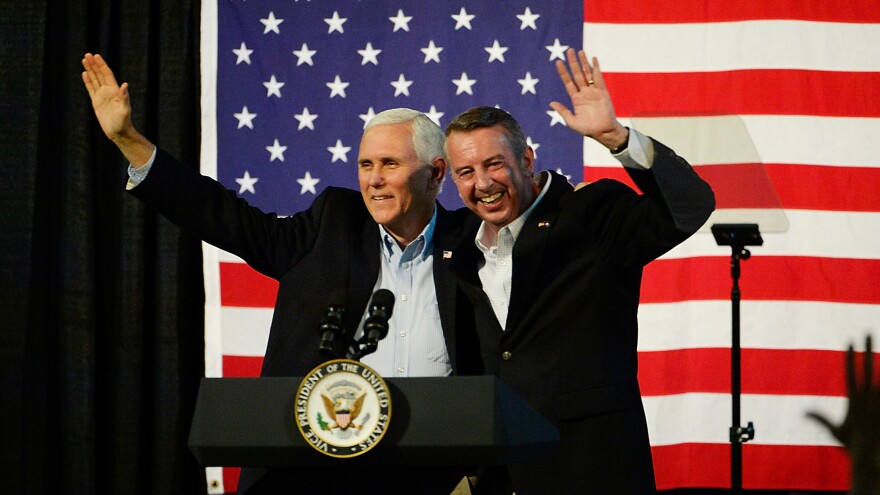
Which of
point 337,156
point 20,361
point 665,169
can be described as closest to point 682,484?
point 337,156

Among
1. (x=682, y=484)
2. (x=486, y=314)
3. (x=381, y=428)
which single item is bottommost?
(x=682, y=484)

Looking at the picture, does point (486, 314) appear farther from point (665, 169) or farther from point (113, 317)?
point (113, 317)

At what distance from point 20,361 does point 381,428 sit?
322 cm

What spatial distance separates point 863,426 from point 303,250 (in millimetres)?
2021

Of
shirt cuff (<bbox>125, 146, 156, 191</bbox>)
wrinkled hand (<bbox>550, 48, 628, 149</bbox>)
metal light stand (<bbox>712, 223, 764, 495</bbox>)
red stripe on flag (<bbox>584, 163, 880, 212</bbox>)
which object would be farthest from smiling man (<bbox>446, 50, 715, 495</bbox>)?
red stripe on flag (<bbox>584, 163, 880, 212</bbox>)

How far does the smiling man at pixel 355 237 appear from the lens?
95.5 inches

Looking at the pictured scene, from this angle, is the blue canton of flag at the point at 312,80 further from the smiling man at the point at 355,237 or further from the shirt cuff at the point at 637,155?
the shirt cuff at the point at 637,155

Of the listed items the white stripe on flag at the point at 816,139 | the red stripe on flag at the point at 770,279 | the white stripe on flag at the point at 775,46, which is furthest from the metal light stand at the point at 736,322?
the white stripe on flag at the point at 775,46

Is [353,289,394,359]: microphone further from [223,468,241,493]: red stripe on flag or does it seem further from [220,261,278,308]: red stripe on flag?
[223,468,241,493]: red stripe on flag

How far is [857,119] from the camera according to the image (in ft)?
13.7

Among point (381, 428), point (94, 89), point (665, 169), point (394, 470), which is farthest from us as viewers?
point (94, 89)

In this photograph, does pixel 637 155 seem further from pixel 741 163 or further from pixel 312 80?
pixel 312 80

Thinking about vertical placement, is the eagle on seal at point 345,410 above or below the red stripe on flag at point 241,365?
above

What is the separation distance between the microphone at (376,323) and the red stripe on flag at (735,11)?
9.44 feet
